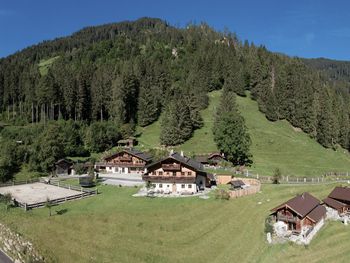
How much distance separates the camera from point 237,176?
60.4 meters

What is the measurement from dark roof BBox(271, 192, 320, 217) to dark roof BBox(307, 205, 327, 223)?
0.41 m

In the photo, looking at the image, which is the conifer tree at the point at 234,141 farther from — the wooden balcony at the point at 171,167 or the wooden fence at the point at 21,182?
the wooden fence at the point at 21,182

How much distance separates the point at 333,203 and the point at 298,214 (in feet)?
31.3

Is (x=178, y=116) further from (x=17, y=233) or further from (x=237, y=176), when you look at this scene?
(x=17, y=233)

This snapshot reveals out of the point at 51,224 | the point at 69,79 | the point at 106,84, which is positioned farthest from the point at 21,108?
the point at 51,224

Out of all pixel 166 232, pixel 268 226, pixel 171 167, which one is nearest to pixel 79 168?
pixel 171 167

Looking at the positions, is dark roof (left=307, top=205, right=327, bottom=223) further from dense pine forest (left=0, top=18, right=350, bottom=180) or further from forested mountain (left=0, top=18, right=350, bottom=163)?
forested mountain (left=0, top=18, right=350, bottom=163)

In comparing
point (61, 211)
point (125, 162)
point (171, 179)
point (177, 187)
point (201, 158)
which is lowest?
point (61, 211)

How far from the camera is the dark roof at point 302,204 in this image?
36.7 meters

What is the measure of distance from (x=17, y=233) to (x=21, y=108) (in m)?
81.6

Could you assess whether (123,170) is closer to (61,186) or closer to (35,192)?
(61,186)

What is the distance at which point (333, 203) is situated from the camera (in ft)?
140

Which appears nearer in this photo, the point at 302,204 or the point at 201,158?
the point at 302,204

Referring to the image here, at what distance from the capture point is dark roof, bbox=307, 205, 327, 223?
36906 millimetres
